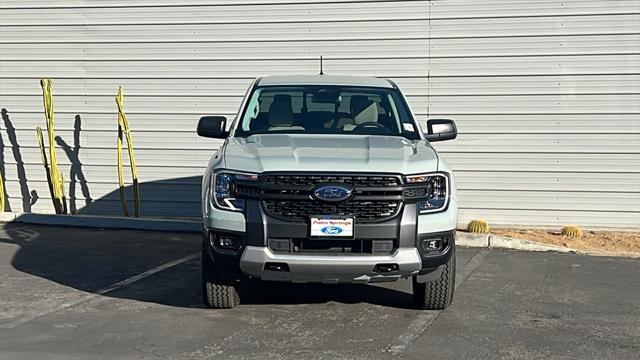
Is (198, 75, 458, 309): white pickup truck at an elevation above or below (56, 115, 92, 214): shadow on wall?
above

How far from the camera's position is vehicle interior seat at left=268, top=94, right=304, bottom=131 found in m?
6.31

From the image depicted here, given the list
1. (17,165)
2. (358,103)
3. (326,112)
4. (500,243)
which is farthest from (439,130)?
(17,165)

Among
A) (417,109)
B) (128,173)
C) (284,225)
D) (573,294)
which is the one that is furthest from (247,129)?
(128,173)

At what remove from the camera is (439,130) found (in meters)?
6.57

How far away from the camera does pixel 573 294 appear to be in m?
6.57

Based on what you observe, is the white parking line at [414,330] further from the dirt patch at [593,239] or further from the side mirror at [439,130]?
the dirt patch at [593,239]

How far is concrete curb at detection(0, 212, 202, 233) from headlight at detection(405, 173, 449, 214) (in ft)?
17.3

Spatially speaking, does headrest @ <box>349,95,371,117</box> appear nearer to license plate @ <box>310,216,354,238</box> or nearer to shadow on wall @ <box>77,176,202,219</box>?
license plate @ <box>310,216,354,238</box>

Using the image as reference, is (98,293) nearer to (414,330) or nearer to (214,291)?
(214,291)

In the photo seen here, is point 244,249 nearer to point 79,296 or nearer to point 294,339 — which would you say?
point 294,339

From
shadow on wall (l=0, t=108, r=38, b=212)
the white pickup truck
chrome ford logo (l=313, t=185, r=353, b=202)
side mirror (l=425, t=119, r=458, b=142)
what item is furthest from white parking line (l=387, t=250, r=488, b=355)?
shadow on wall (l=0, t=108, r=38, b=212)

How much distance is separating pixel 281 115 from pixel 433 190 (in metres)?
1.77

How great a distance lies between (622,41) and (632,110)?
0.91 m

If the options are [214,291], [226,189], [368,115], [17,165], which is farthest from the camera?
[17,165]
